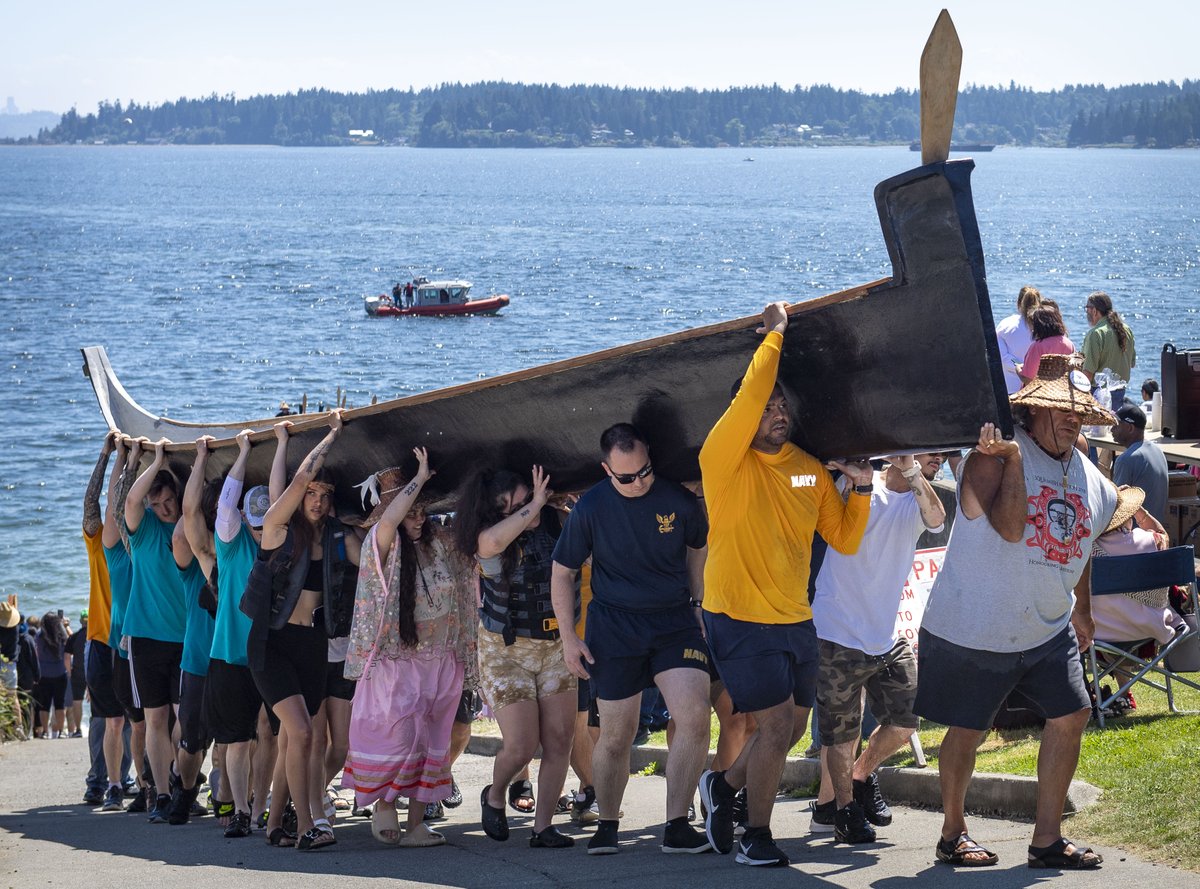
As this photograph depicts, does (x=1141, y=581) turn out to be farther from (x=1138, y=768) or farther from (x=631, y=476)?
(x=631, y=476)

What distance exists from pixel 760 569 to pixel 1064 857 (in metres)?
1.57

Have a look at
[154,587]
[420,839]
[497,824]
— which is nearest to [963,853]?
[497,824]

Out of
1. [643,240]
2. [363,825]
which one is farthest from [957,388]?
[643,240]

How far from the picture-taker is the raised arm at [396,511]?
7.03 metres

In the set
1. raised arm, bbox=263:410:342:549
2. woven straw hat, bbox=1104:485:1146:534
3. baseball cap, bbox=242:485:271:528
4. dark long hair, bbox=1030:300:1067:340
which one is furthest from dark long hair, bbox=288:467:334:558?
dark long hair, bbox=1030:300:1067:340

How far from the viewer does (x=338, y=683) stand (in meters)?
7.55

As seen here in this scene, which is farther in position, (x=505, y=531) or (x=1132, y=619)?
(x=1132, y=619)

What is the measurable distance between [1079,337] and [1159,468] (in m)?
32.1

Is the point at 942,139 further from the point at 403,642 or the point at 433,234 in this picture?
the point at 433,234

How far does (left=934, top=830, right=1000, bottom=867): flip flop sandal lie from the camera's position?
588 cm

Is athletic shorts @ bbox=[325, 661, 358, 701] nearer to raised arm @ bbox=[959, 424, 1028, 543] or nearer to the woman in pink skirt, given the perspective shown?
the woman in pink skirt

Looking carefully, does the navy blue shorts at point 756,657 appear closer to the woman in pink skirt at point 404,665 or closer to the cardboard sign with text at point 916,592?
the cardboard sign with text at point 916,592

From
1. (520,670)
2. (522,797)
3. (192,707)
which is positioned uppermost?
(520,670)

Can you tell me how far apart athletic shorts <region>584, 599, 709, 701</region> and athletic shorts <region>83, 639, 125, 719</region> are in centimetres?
396
